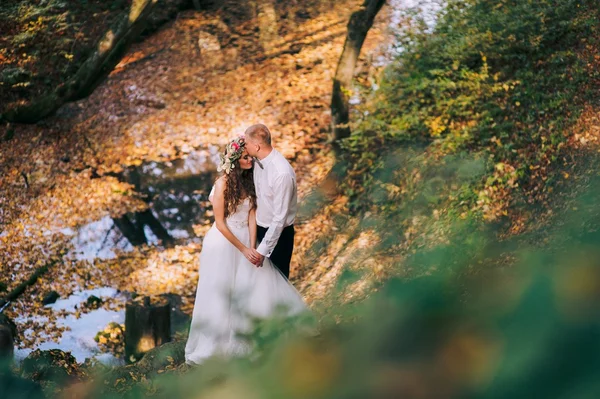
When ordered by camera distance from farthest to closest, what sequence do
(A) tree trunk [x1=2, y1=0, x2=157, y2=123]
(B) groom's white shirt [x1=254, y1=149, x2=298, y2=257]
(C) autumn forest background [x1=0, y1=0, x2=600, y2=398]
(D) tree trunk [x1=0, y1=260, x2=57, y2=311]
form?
(A) tree trunk [x1=2, y1=0, x2=157, y2=123]
(D) tree trunk [x1=0, y1=260, x2=57, y2=311]
(B) groom's white shirt [x1=254, y1=149, x2=298, y2=257]
(C) autumn forest background [x1=0, y1=0, x2=600, y2=398]

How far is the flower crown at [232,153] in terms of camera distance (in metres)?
5.26

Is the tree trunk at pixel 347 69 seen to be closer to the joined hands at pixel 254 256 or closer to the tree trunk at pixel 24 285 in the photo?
the tree trunk at pixel 24 285

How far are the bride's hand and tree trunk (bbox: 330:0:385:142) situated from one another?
5637 millimetres

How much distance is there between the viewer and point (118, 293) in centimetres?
905

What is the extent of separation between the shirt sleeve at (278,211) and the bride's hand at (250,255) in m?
0.06

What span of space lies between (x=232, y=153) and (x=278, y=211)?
531 mm

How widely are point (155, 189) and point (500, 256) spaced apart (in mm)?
9712

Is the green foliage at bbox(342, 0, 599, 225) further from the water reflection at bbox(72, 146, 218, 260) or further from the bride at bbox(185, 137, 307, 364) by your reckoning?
the bride at bbox(185, 137, 307, 364)

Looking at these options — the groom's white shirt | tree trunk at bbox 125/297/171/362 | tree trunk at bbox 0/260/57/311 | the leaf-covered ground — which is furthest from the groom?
tree trunk at bbox 0/260/57/311

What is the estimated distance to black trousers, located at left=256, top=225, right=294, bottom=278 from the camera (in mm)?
5461

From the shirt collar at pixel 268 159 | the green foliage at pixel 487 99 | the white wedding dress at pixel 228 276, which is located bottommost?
the green foliage at pixel 487 99

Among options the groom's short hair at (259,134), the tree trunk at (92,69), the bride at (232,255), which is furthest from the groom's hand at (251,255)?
the tree trunk at (92,69)

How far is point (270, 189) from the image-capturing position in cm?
524

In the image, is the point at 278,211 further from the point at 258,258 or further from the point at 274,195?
the point at 258,258
